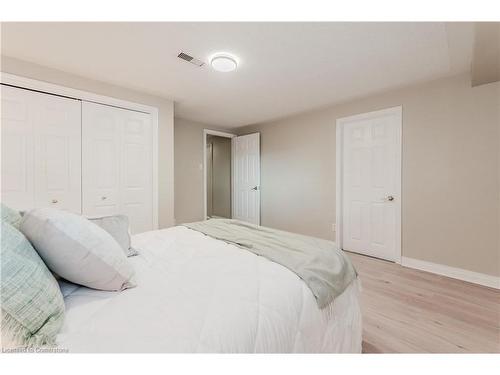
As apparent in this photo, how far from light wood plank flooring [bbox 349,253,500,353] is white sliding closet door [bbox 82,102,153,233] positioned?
278 centimetres

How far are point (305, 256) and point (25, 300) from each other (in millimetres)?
1151

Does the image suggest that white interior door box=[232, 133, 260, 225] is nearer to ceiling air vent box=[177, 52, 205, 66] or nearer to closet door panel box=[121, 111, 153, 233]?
closet door panel box=[121, 111, 153, 233]

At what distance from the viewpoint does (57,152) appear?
2420mm

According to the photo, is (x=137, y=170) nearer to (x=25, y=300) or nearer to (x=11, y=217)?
(x=11, y=217)

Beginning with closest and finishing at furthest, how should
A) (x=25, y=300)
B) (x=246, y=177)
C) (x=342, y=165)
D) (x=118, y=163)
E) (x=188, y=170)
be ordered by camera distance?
(x=25, y=300)
(x=118, y=163)
(x=342, y=165)
(x=188, y=170)
(x=246, y=177)

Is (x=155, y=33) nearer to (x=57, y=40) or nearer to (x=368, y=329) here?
(x=57, y=40)

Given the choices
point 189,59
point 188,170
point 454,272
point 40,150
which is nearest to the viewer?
point 189,59

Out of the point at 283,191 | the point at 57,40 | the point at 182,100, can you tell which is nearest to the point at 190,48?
the point at 57,40

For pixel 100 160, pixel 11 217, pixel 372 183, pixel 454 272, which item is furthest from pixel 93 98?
pixel 454 272

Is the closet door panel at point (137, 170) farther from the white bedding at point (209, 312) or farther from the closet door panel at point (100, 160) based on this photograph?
the white bedding at point (209, 312)

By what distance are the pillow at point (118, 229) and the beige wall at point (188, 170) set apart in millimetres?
2890

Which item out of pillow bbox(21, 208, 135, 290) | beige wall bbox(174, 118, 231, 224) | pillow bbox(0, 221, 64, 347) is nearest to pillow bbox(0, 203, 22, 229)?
pillow bbox(21, 208, 135, 290)

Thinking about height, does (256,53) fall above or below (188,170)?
above

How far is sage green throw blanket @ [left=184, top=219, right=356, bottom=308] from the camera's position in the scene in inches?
43.4
